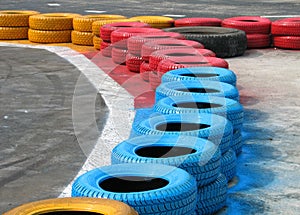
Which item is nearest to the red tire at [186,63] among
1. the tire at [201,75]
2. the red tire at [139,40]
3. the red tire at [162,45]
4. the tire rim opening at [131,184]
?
the tire at [201,75]

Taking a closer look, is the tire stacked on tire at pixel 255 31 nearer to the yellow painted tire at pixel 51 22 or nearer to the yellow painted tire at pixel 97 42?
the yellow painted tire at pixel 97 42

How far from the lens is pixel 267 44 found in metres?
14.9

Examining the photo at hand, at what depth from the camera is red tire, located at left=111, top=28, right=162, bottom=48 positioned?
42.0ft

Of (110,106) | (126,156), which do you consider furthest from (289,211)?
(110,106)

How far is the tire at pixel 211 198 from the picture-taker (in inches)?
230

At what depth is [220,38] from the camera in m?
13.3

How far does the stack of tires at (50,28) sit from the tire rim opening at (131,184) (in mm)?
10775

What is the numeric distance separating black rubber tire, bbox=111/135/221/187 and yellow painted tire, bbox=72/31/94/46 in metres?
9.43

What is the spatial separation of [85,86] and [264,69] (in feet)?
11.5

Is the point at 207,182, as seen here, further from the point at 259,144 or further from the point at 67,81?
the point at 67,81

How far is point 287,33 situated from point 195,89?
6657 millimetres

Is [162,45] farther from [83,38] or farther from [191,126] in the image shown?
[191,126]

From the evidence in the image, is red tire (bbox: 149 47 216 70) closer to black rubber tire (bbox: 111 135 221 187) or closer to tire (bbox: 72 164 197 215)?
black rubber tire (bbox: 111 135 221 187)

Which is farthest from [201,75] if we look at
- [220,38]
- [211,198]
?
[220,38]
